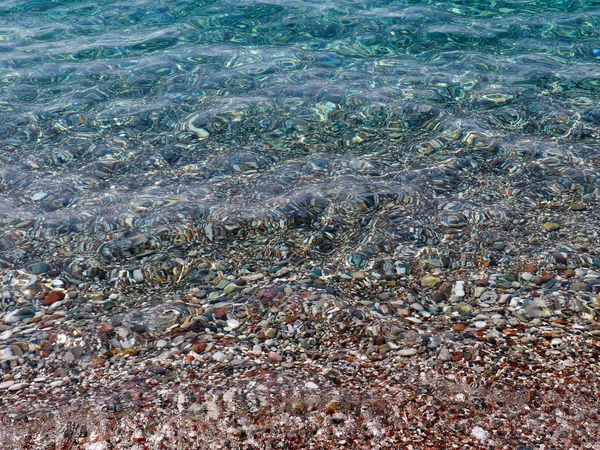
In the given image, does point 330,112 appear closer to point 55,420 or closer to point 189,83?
point 189,83

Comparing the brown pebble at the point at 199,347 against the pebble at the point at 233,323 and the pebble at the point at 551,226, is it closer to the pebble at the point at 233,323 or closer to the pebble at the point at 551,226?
the pebble at the point at 233,323

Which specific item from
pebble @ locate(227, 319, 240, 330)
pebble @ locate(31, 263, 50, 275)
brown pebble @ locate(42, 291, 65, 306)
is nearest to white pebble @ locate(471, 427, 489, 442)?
pebble @ locate(227, 319, 240, 330)

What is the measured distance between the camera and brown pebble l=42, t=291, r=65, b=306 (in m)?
4.35

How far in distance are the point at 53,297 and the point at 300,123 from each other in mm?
3891

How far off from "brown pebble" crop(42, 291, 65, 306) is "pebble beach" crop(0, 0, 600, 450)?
0.08 feet

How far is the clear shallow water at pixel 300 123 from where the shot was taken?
5.29 metres

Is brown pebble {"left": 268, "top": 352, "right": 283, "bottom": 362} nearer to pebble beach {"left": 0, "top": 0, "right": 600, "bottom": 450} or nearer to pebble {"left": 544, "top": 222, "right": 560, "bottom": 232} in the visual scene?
pebble beach {"left": 0, "top": 0, "right": 600, "bottom": 450}

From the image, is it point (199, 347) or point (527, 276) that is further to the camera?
point (527, 276)

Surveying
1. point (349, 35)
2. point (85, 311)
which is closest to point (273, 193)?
point (85, 311)

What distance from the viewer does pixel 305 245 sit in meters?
4.97

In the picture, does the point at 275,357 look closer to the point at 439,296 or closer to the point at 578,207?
the point at 439,296

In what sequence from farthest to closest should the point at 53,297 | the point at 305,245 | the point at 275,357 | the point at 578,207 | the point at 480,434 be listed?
the point at 578,207
the point at 305,245
the point at 53,297
the point at 275,357
the point at 480,434

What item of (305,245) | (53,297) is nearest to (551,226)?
(305,245)

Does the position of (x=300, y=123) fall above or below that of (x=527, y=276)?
above
